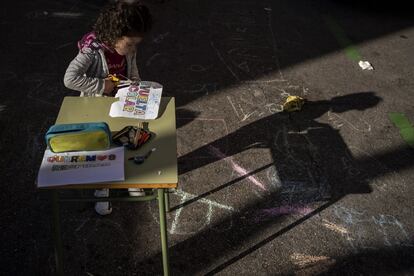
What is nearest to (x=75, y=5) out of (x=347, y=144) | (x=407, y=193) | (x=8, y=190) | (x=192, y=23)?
(x=192, y=23)

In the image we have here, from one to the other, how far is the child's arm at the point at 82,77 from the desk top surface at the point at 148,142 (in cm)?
9

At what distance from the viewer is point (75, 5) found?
6.34 metres

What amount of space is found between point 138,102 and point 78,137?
0.58m

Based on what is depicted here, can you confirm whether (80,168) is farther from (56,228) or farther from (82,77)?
(82,77)

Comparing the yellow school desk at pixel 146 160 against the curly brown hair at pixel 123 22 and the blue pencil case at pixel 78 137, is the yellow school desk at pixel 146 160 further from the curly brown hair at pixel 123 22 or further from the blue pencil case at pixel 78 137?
the curly brown hair at pixel 123 22

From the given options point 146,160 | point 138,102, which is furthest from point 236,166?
point 146,160

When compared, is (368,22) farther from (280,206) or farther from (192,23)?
(280,206)

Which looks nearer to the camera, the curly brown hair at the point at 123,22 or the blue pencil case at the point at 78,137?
the blue pencil case at the point at 78,137

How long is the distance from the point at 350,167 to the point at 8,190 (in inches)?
108

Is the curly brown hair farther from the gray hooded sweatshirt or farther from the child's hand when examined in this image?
the child's hand

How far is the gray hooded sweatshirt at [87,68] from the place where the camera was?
274cm

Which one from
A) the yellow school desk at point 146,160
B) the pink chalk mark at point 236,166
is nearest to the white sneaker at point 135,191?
the yellow school desk at point 146,160

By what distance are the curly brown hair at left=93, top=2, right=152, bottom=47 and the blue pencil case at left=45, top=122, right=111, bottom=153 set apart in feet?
2.10

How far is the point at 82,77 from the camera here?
9.07 feet
